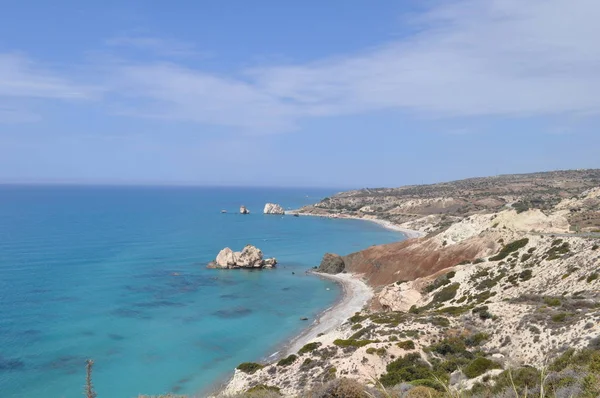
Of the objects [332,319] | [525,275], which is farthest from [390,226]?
[525,275]

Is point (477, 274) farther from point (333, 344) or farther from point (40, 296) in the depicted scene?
point (40, 296)

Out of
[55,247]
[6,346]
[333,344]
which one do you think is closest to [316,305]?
[333,344]

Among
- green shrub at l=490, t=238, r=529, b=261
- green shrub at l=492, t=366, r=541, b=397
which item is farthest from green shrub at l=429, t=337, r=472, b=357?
green shrub at l=490, t=238, r=529, b=261

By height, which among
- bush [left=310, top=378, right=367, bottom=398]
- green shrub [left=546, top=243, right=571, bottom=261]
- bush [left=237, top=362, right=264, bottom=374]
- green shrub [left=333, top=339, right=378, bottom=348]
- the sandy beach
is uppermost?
green shrub [left=546, top=243, right=571, bottom=261]

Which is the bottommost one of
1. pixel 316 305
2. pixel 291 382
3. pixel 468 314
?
pixel 316 305

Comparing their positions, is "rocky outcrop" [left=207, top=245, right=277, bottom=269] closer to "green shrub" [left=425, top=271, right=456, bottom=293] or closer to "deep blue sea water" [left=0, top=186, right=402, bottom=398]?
"deep blue sea water" [left=0, top=186, right=402, bottom=398]

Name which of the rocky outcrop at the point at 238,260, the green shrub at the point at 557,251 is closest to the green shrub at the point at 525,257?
the green shrub at the point at 557,251

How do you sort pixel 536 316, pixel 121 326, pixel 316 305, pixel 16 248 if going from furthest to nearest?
pixel 16 248, pixel 316 305, pixel 121 326, pixel 536 316
